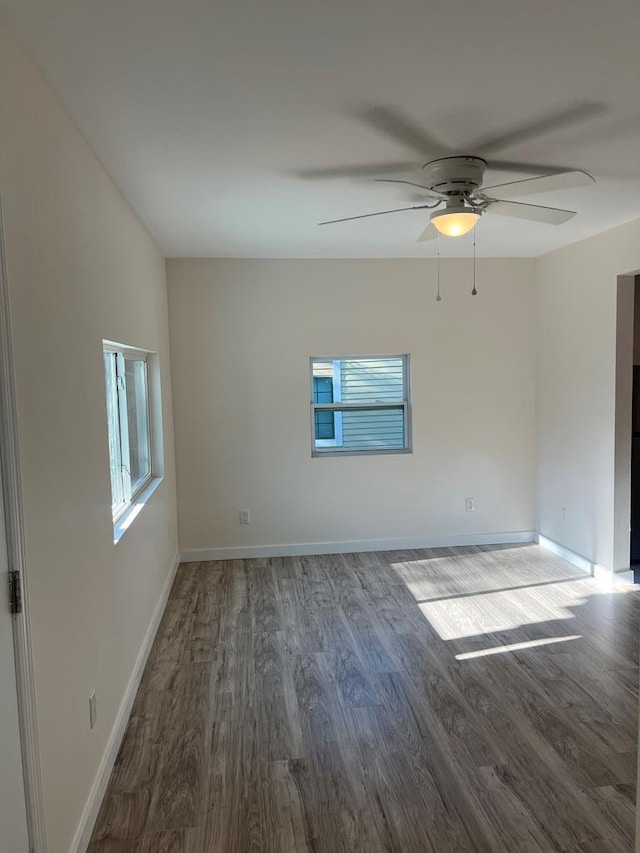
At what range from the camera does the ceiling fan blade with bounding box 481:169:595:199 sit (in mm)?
2338

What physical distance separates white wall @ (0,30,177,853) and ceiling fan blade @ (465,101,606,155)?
5.28 ft

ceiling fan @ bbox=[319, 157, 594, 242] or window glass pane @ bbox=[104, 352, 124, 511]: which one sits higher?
ceiling fan @ bbox=[319, 157, 594, 242]

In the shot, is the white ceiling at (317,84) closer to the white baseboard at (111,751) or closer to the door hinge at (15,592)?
the door hinge at (15,592)

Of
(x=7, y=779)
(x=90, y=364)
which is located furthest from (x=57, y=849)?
(x=90, y=364)

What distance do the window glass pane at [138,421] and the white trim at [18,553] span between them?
2.07 m

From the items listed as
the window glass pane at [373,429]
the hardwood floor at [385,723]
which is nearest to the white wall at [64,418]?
the hardwood floor at [385,723]

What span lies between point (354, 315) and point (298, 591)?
2.28 meters

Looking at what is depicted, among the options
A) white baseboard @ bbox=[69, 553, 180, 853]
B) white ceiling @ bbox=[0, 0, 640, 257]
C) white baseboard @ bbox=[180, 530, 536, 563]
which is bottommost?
white baseboard @ bbox=[69, 553, 180, 853]

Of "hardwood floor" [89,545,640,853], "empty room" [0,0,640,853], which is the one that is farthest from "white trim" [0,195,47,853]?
"hardwood floor" [89,545,640,853]

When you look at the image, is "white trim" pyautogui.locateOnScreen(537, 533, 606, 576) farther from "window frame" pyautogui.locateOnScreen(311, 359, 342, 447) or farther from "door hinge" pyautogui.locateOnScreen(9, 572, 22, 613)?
"door hinge" pyautogui.locateOnScreen(9, 572, 22, 613)

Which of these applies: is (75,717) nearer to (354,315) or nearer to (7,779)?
(7,779)

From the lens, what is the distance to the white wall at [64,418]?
1.59 meters

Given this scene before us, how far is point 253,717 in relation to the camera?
8.97 ft

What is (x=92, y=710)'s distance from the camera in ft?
7.07
